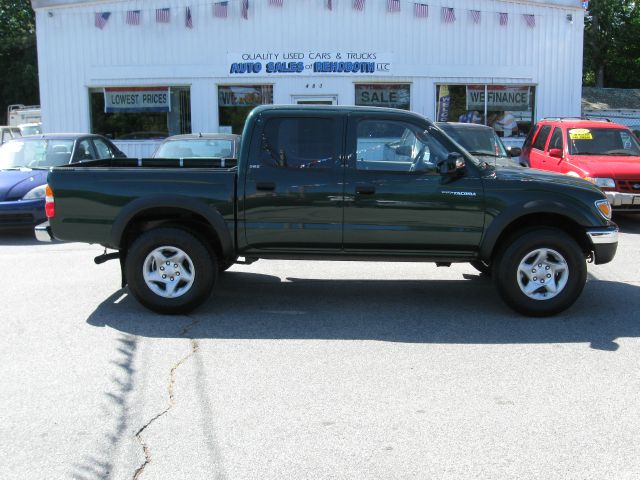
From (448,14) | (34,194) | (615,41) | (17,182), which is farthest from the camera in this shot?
(615,41)

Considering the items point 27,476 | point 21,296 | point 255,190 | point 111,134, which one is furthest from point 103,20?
point 27,476

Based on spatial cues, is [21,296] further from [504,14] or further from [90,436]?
[504,14]

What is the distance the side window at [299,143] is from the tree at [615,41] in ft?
131

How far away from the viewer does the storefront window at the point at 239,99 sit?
17031 mm

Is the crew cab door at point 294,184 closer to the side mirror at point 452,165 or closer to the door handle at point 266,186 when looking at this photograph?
the door handle at point 266,186

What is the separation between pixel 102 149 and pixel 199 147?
2542 millimetres

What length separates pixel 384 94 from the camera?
56.2ft

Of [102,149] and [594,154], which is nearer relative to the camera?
[594,154]

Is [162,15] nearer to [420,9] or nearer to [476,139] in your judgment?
[420,9]

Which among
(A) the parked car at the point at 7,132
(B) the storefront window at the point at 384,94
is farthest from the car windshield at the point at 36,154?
(A) the parked car at the point at 7,132

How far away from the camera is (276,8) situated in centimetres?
1653

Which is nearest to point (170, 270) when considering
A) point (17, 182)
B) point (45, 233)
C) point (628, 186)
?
point (45, 233)

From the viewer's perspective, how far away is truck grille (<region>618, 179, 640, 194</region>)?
10.6 m

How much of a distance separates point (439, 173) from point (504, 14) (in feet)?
41.2
